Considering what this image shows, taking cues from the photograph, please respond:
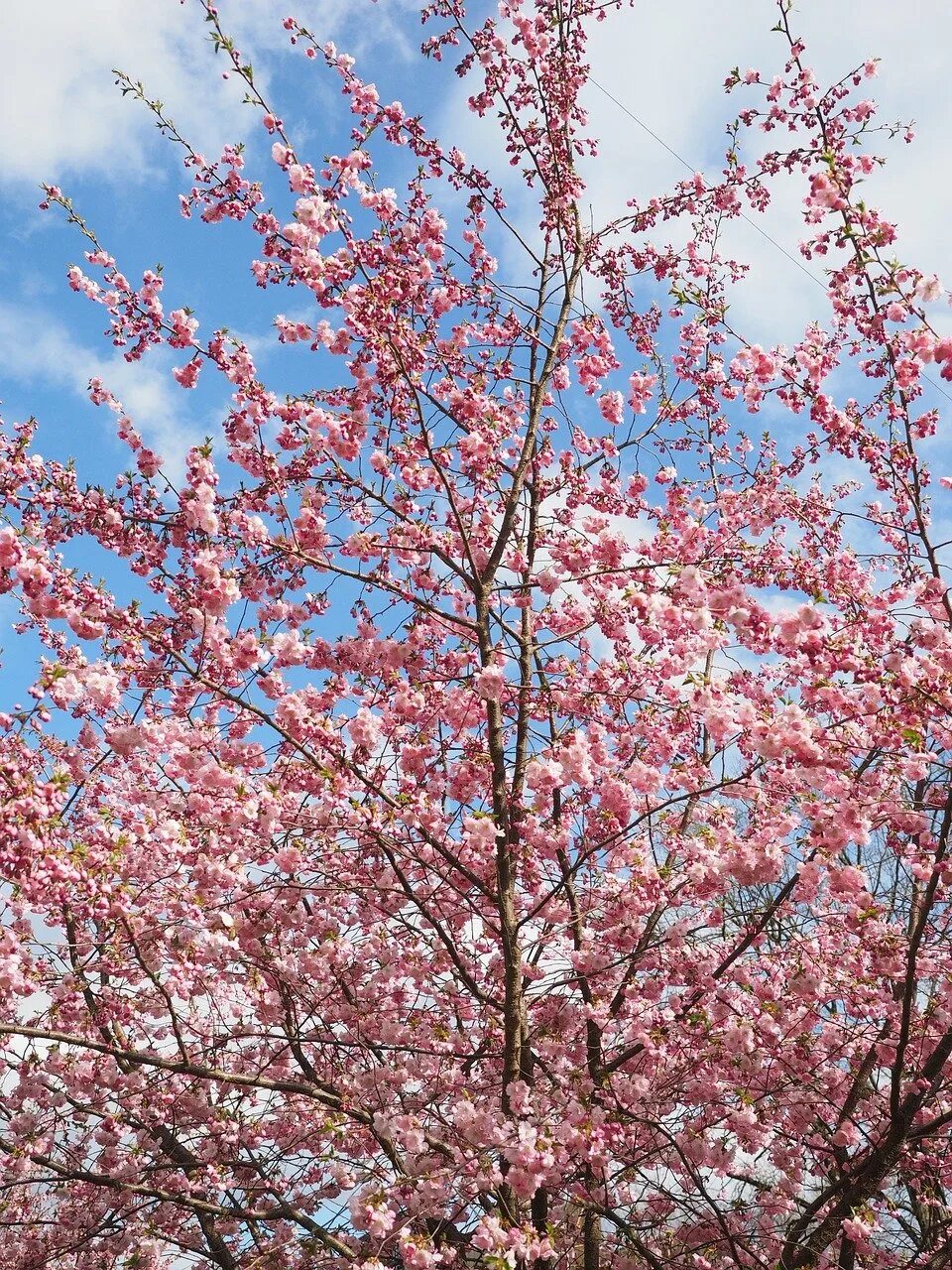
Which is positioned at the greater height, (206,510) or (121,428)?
(121,428)

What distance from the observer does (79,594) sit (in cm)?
529

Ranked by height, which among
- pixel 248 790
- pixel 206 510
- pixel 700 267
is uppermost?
pixel 700 267

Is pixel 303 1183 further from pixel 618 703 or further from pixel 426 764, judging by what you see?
pixel 618 703

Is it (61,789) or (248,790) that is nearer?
(61,789)

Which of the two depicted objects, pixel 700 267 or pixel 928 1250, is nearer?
pixel 928 1250

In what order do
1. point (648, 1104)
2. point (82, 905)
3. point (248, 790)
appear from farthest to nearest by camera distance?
1. point (648, 1104)
2. point (248, 790)
3. point (82, 905)

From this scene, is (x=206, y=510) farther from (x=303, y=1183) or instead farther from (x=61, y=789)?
(x=303, y=1183)

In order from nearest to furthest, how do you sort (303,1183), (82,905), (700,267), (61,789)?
(61,789), (82,905), (303,1183), (700,267)

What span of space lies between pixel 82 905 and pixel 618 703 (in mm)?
3663

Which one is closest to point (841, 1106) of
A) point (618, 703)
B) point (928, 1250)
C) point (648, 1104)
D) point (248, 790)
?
point (928, 1250)

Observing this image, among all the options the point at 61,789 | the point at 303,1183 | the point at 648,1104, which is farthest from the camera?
the point at 303,1183

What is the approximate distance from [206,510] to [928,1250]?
6.63 m

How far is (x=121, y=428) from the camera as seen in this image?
6.50 meters

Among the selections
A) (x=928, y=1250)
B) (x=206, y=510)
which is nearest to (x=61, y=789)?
(x=206, y=510)
